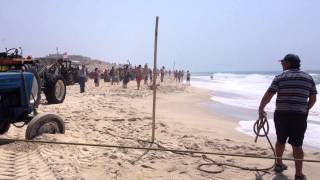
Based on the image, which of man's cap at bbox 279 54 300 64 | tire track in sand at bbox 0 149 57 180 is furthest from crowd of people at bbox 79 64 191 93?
man's cap at bbox 279 54 300 64

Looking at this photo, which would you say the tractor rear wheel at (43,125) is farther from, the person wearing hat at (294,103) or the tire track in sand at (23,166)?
the person wearing hat at (294,103)

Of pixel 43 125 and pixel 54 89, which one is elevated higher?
pixel 54 89

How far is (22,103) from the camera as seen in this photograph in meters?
6.43

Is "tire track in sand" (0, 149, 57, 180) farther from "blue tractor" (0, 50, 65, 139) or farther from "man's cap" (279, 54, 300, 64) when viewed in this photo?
"man's cap" (279, 54, 300, 64)

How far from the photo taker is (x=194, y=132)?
891cm

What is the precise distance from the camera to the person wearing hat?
5.35 meters

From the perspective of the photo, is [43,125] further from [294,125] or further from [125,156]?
[294,125]

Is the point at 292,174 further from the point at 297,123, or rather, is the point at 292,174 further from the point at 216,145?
the point at 216,145

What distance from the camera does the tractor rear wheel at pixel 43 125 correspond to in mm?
6332

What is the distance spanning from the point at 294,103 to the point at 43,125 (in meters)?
3.63

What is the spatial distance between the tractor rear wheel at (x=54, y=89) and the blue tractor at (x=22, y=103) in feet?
20.0

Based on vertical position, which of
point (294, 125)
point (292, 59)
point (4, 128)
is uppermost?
point (292, 59)

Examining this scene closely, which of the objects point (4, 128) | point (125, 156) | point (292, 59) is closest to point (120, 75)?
point (4, 128)

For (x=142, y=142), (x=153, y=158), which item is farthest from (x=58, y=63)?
(x=153, y=158)
